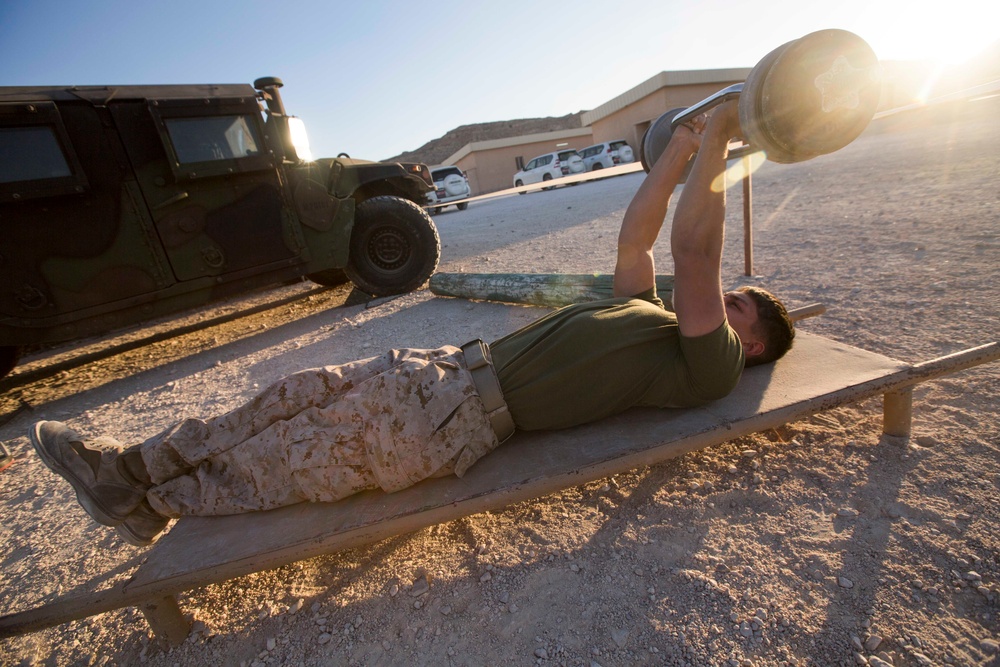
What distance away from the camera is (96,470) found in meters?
1.75

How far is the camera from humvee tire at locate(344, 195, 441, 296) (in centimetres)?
545

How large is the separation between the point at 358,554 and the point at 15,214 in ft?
13.8

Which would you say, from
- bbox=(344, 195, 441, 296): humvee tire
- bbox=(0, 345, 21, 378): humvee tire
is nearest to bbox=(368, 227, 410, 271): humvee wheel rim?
bbox=(344, 195, 441, 296): humvee tire

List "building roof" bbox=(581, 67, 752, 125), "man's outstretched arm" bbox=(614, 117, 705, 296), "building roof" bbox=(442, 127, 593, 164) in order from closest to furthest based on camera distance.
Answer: "man's outstretched arm" bbox=(614, 117, 705, 296) → "building roof" bbox=(581, 67, 752, 125) → "building roof" bbox=(442, 127, 593, 164)

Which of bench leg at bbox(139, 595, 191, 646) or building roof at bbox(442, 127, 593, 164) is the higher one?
building roof at bbox(442, 127, 593, 164)

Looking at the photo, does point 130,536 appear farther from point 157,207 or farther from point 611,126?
point 611,126

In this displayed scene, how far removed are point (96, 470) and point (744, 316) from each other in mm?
2603

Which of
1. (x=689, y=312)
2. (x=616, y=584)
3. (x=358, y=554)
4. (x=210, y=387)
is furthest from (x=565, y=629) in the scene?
(x=210, y=387)

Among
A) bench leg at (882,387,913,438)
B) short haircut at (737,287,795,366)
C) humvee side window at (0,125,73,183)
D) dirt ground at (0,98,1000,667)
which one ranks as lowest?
dirt ground at (0,98,1000,667)

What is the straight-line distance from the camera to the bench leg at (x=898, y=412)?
1.83 m

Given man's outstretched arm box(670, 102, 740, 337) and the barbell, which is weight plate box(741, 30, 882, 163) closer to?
the barbell

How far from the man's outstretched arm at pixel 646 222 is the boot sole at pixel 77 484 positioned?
2.24 m

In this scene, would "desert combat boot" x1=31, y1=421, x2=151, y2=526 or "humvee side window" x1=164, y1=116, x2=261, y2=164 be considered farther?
"humvee side window" x1=164, y1=116, x2=261, y2=164

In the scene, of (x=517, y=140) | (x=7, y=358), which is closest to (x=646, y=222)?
(x=7, y=358)
